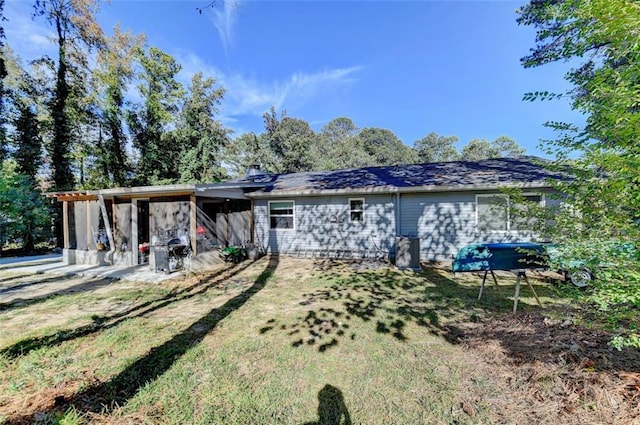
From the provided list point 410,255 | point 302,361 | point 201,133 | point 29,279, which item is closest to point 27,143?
point 201,133

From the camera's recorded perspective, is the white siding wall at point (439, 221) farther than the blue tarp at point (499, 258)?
Yes

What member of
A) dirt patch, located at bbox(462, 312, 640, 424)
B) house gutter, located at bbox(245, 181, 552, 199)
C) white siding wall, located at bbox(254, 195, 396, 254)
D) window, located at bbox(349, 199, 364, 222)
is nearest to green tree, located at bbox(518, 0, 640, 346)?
dirt patch, located at bbox(462, 312, 640, 424)

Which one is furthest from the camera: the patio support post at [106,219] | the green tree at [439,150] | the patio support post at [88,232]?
the green tree at [439,150]

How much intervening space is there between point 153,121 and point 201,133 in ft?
10.3

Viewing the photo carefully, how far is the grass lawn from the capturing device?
86.4 inches

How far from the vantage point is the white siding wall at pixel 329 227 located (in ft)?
30.0

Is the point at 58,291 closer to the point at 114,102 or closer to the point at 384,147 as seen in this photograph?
the point at 114,102

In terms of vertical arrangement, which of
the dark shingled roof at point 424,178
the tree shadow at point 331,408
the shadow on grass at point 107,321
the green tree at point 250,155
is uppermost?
the green tree at point 250,155

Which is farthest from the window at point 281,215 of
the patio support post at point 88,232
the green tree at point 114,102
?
the green tree at point 114,102

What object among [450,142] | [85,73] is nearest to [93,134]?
[85,73]

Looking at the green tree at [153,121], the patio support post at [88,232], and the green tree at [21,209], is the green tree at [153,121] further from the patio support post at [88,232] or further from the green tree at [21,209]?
the patio support post at [88,232]

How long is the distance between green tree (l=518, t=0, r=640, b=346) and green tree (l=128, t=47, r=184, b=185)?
802 inches

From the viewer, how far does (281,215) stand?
10320mm

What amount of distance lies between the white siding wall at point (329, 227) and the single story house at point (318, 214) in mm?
35
